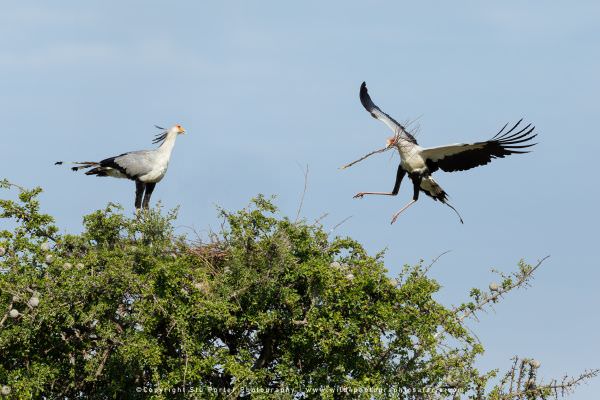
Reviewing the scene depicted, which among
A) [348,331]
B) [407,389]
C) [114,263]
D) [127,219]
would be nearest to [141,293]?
[114,263]

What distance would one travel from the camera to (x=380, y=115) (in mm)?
15586

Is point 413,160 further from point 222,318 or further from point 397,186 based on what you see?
point 222,318

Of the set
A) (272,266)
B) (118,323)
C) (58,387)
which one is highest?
(272,266)

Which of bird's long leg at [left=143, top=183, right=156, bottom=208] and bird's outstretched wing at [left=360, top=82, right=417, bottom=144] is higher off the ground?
bird's outstretched wing at [left=360, top=82, right=417, bottom=144]

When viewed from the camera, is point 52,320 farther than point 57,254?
No

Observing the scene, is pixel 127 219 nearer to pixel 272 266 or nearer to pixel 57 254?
pixel 57 254

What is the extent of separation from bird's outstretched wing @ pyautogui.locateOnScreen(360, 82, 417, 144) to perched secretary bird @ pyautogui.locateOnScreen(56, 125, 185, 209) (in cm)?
336

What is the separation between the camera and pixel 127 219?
11.1 metres

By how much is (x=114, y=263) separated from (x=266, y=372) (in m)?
2.03

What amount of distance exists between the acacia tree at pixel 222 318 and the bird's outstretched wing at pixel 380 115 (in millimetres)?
3665

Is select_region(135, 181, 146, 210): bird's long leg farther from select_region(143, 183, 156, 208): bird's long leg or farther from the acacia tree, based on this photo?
the acacia tree

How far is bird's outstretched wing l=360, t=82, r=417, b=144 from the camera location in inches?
574

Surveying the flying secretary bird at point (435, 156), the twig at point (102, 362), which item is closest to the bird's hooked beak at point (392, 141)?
the flying secretary bird at point (435, 156)

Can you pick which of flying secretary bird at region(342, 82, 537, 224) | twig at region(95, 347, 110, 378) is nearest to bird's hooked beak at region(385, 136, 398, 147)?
flying secretary bird at region(342, 82, 537, 224)
